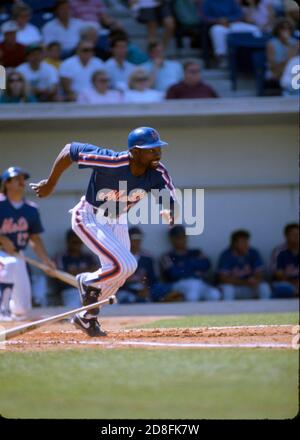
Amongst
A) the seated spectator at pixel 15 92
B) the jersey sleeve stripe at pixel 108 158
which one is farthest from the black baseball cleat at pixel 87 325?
the seated spectator at pixel 15 92

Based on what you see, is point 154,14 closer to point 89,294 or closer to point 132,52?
point 132,52

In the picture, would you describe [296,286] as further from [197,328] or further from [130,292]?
[197,328]

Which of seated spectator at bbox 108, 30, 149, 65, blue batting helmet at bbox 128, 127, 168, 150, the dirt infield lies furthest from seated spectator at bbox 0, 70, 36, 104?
blue batting helmet at bbox 128, 127, 168, 150

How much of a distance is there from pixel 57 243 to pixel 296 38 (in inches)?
160

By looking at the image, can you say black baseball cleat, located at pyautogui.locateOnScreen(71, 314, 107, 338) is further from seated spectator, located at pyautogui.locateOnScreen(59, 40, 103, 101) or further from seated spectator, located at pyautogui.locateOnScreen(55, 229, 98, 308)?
seated spectator, located at pyautogui.locateOnScreen(59, 40, 103, 101)

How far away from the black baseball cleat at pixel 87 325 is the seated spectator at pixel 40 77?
515 centimetres

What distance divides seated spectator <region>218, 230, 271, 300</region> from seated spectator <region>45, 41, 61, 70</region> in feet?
10.1

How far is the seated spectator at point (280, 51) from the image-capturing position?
11906 millimetres

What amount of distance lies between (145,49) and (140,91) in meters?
1.46

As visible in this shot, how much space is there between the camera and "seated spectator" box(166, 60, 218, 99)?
1146cm

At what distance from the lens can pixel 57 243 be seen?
1178 cm

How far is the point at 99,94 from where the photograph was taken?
11.4 m

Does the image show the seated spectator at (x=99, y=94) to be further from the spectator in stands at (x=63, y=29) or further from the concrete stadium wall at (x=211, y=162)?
the spectator in stands at (x=63, y=29)

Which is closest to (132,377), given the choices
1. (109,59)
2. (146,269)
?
(146,269)
